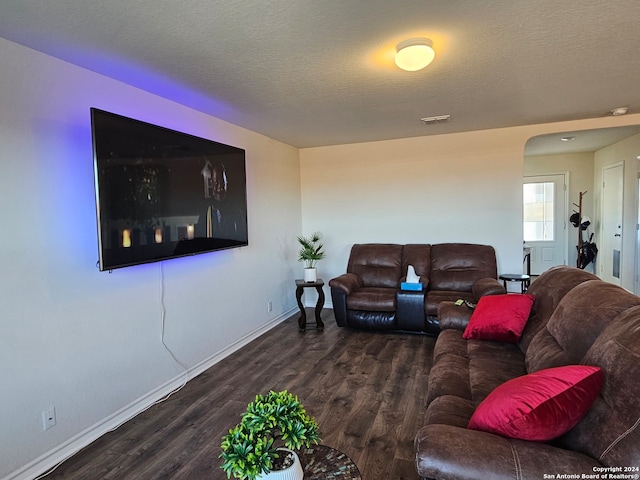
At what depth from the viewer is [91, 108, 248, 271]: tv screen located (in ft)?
7.36

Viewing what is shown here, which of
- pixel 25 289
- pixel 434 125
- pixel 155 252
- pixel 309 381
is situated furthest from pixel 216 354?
pixel 434 125

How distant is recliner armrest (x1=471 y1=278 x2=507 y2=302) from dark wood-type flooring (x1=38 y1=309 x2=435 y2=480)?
0.74m

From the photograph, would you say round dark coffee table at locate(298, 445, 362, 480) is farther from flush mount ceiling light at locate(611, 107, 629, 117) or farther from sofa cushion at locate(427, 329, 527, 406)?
flush mount ceiling light at locate(611, 107, 629, 117)

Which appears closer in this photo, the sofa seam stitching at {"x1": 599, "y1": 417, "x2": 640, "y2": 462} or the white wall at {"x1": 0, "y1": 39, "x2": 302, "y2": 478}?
the sofa seam stitching at {"x1": 599, "y1": 417, "x2": 640, "y2": 462}

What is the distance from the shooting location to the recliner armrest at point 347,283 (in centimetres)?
434

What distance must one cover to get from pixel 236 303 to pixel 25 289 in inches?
80.1

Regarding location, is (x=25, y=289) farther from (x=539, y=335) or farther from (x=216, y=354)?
(x=539, y=335)

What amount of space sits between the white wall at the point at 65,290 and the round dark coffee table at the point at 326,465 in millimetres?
1712

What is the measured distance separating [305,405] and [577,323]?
5.91 feet

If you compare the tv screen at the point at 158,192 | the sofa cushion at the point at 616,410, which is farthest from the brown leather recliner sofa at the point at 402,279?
the sofa cushion at the point at 616,410

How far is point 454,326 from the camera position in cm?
284

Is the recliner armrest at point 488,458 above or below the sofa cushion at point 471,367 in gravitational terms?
above

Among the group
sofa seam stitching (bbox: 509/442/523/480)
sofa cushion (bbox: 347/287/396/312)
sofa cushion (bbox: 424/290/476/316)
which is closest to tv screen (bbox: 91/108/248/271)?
sofa cushion (bbox: 347/287/396/312)

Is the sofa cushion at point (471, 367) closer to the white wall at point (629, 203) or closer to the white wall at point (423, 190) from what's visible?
the white wall at point (423, 190)
